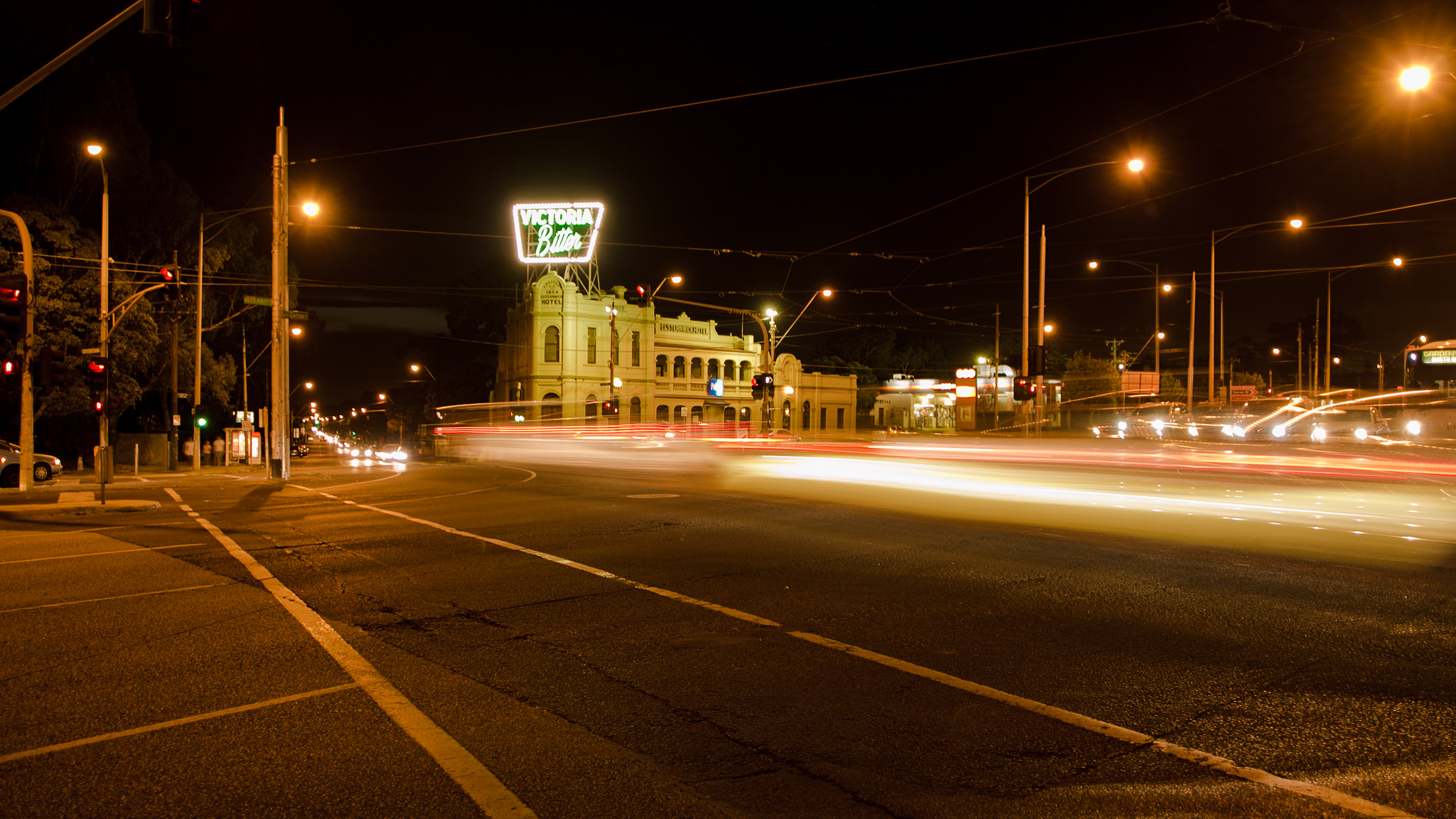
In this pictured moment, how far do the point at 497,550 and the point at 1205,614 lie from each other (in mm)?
7682

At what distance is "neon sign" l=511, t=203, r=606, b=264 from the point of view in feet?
170

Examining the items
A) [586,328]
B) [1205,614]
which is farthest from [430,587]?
[586,328]

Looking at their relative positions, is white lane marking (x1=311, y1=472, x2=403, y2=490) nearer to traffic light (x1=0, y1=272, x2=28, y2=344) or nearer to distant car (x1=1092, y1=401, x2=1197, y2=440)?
traffic light (x1=0, y1=272, x2=28, y2=344)

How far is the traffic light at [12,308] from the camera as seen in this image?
54.6ft

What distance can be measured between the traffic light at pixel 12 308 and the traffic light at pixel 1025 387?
23196 mm

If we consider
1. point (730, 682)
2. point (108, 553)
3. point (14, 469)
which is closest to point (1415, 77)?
point (730, 682)

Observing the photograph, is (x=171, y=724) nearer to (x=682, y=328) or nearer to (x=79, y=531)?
(x=79, y=531)

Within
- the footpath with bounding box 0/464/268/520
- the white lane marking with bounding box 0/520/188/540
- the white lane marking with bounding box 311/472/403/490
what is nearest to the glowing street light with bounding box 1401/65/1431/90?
the white lane marking with bounding box 0/520/188/540

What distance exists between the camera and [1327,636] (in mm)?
6281

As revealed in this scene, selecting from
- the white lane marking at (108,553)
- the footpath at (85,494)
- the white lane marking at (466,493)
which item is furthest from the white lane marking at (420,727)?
the footpath at (85,494)

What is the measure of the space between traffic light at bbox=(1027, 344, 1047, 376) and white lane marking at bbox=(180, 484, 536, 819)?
66.6ft

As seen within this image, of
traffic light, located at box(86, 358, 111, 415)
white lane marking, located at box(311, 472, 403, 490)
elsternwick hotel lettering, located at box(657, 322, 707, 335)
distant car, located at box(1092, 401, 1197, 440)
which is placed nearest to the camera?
traffic light, located at box(86, 358, 111, 415)

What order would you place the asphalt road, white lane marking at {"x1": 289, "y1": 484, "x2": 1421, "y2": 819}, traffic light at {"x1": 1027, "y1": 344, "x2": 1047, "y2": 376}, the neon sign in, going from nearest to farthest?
1. white lane marking at {"x1": 289, "y1": 484, "x2": 1421, "y2": 819}
2. the asphalt road
3. traffic light at {"x1": 1027, "y1": 344, "x2": 1047, "y2": 376}
4. the neon sign

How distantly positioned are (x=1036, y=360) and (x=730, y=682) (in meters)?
20.5
